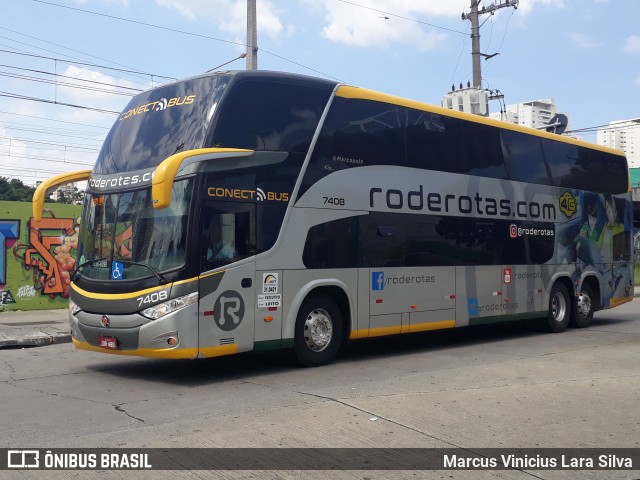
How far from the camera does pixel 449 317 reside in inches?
519

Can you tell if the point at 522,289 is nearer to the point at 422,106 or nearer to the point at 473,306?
the point at 473,306

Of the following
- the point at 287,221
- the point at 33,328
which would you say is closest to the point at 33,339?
the point at 33,328

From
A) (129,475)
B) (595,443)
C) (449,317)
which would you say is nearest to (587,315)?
(449,317)

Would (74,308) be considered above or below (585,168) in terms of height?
below

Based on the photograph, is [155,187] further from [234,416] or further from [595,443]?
[595,443]

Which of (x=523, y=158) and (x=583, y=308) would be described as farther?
(x=583, y=308)

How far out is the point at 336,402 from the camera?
8.22 meters

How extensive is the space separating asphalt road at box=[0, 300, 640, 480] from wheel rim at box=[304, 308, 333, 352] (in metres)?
0.38

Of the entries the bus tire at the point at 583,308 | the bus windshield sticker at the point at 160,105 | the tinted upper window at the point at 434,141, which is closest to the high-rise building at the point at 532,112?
the bus tire at the point at 583,308

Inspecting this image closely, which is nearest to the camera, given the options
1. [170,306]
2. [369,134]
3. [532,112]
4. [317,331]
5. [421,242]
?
[170,306]

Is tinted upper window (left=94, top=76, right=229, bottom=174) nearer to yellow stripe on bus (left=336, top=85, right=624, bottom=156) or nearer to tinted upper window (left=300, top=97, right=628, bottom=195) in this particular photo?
tinted upper window (left=300, top=97, right=628, bottom=195)

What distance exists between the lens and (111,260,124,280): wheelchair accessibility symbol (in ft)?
32.1

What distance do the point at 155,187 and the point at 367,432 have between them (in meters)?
3.72

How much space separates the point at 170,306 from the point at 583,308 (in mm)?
10985
